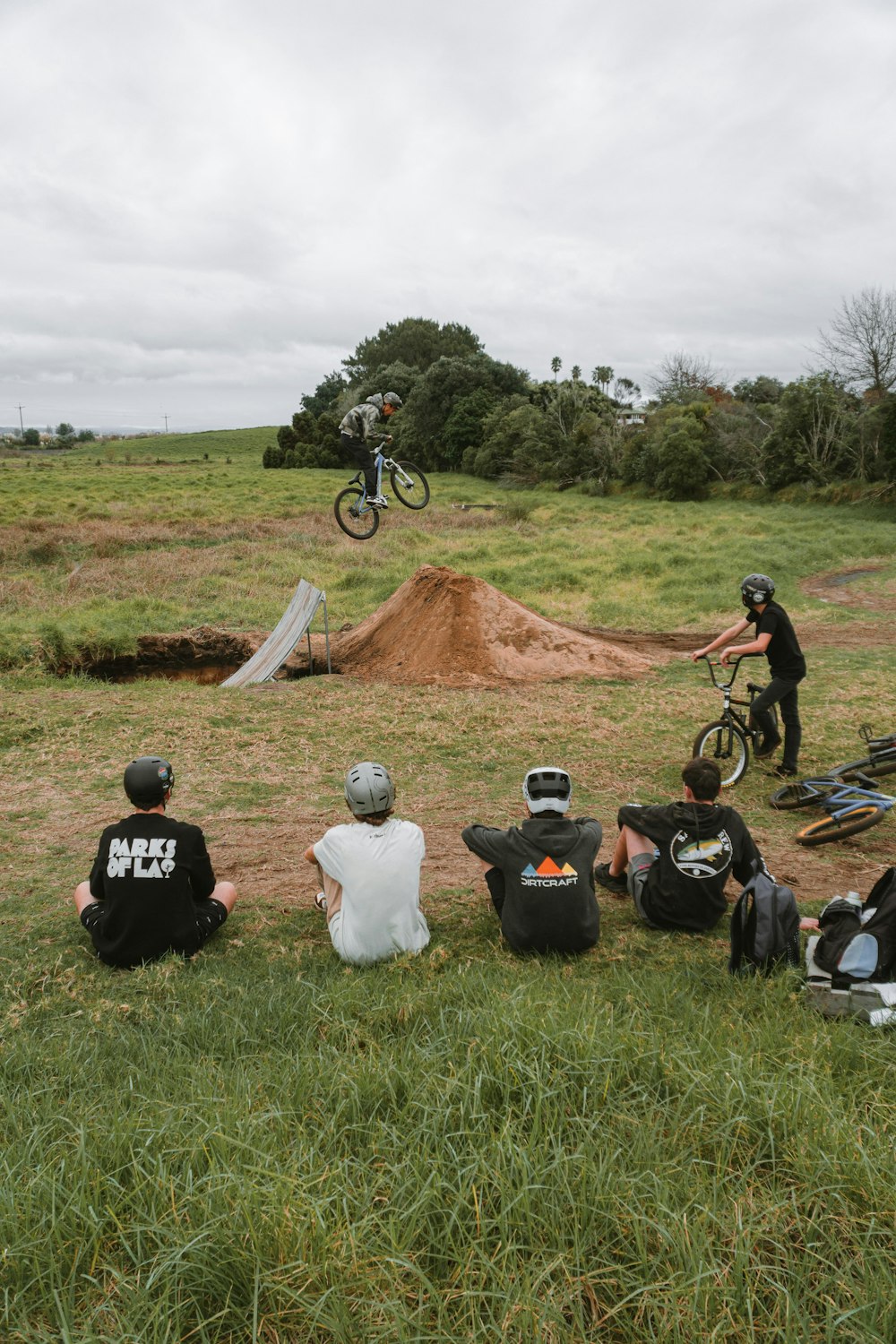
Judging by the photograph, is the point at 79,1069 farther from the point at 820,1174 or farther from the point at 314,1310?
the point at 820,1174

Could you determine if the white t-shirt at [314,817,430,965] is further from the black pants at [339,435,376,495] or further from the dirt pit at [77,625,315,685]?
the dirt pit at [77,625,315,685]

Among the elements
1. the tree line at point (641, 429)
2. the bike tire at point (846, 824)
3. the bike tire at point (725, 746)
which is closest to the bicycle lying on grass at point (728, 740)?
the bike tire at point (725, 746)

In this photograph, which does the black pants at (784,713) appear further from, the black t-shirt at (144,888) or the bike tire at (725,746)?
the black t-shirt at (144,888)

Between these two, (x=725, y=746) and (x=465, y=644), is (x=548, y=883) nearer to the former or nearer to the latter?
(x=725, y=746)

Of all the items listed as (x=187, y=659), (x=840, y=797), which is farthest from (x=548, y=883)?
(x=187, y=659)

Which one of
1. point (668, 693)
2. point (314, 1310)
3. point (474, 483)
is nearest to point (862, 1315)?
point (314, 1310)

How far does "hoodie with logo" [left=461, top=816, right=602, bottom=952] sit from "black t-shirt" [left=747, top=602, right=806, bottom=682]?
13.5ft

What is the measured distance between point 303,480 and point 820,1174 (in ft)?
158

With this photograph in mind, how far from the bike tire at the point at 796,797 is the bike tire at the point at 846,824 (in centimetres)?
55

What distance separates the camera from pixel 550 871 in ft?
13.8

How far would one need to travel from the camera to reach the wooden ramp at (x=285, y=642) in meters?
12.9

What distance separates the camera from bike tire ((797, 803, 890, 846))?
20.6 feet

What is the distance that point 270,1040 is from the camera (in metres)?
3.37

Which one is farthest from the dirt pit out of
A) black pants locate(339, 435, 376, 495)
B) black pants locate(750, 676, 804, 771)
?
black pants locate(750, 676, 804, 771)
